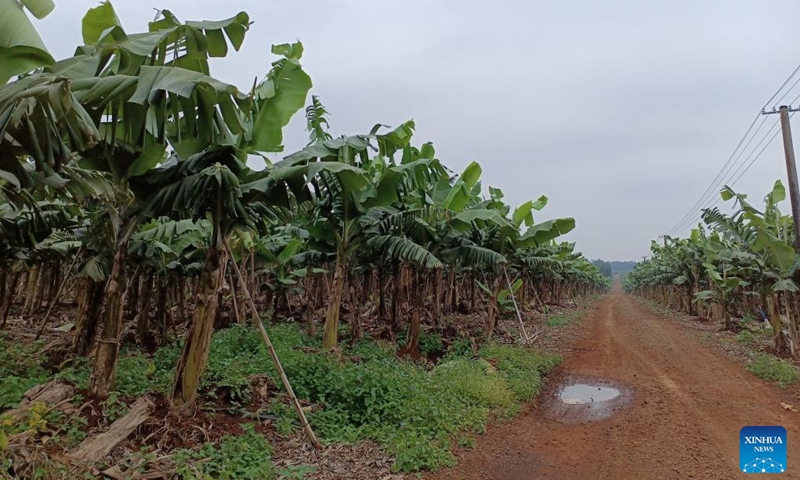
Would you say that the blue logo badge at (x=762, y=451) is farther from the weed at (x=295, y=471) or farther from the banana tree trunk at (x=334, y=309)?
the banana tree trunk at (x=334, y=309)

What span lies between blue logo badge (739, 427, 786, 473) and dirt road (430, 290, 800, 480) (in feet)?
0.31

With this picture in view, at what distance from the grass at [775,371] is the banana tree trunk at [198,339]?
35.1 feet

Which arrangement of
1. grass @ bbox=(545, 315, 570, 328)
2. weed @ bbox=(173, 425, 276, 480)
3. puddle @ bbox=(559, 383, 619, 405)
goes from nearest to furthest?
weed @ bbox=(173, 425, 276, 480), puddle @ bbox=(559, 383, 619, 405), grass @ bbox=(545, 315, 570, 328)

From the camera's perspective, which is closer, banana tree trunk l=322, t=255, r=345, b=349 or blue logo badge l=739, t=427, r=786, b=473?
blue logo badge l=739, t=427, r=786, b=473

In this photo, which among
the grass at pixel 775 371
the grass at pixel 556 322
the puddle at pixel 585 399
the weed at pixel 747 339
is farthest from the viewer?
the grass at pixel 556 322

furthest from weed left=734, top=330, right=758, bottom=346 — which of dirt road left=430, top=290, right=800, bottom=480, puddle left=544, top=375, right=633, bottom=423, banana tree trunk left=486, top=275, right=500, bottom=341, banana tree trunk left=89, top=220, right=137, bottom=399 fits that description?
banana tree trunk left=89, top=220, right=137, bottom=399

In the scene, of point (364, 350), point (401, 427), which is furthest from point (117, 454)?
point (364, 350)

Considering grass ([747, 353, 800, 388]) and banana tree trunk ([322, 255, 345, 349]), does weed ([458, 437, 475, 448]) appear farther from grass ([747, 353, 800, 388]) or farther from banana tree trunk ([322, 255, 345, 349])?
grass ([747, 353, 800, 388])

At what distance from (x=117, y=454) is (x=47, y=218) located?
5.16 meters

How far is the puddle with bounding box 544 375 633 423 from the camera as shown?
24.6 feet

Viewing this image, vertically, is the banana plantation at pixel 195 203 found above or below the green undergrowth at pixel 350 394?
above

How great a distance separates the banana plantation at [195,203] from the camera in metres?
3.74

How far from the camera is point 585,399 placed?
28.0ft

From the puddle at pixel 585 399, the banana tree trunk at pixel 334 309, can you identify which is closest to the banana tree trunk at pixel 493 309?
the puddle at pixel 585 399
